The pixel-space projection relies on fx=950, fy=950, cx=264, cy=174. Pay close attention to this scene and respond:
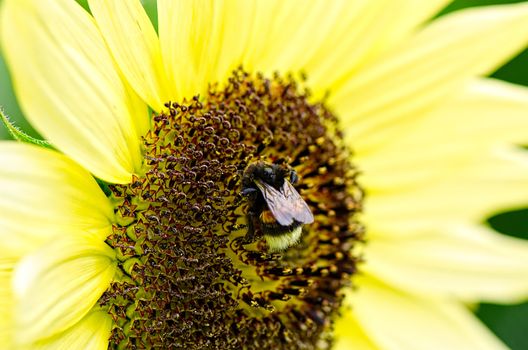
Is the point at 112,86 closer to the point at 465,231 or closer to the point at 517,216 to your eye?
the point at 465,231

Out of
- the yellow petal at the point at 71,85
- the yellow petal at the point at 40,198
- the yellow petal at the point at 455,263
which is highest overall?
the yellow petal at the point at 455,263

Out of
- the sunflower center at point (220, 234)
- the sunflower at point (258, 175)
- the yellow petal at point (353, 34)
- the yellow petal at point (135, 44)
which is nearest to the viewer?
the sunflower at point (258, 175)

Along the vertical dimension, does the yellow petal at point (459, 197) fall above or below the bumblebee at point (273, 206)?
above

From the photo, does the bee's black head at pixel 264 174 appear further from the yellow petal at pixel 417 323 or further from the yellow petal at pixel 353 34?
the yellow petal at pixel 417 323

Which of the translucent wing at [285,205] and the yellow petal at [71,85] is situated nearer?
the yellow petal at [71,85]

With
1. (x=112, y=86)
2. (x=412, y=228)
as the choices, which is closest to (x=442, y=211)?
(x=412, y=228)

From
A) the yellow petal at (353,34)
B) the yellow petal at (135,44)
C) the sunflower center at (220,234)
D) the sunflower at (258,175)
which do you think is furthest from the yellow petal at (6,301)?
the yellow petal at (353,34)

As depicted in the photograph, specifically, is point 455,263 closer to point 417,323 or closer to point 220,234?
point 417,323

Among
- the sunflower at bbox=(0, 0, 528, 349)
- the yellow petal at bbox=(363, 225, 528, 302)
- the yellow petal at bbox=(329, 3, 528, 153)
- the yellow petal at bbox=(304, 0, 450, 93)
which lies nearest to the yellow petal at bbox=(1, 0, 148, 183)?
the sunflower at bbox=(0, 0, 528, 349)
